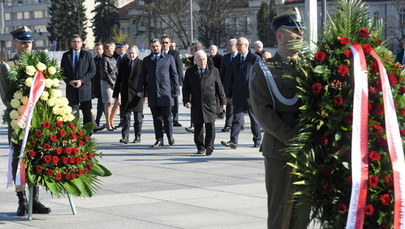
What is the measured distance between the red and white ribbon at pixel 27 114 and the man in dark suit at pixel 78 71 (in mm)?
6578

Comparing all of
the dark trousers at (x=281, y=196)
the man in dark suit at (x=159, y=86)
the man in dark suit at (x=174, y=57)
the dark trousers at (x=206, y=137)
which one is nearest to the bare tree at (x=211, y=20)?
the man in dark suit at (x=174, y=57)

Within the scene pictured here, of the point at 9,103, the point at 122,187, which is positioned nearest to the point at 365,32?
the point at 9,103

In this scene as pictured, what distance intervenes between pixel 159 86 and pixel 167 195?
5.70 metres

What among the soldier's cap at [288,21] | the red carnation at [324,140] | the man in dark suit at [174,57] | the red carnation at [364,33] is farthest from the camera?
the man in dark suit at [174,57]

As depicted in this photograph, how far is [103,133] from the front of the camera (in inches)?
734

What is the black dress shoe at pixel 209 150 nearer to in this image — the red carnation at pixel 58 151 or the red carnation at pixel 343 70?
the red carnation at pixel 58 151

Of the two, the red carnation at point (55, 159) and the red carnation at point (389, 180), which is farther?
the red carnation at point (55, 159)

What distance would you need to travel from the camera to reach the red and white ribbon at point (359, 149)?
4984 millimetres

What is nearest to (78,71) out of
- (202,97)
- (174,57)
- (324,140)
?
(202,97)

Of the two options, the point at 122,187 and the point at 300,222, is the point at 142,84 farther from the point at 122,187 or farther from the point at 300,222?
the point at 300,222

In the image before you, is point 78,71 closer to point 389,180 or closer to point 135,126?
point 135,126

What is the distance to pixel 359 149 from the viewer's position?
503 centimetres

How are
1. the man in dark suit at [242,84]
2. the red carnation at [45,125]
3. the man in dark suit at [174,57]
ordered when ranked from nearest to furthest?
the red carnation at [45,125], the man in dark suit at [242,84], the man in dark suit at [174,57]

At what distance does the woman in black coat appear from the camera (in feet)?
47.0
